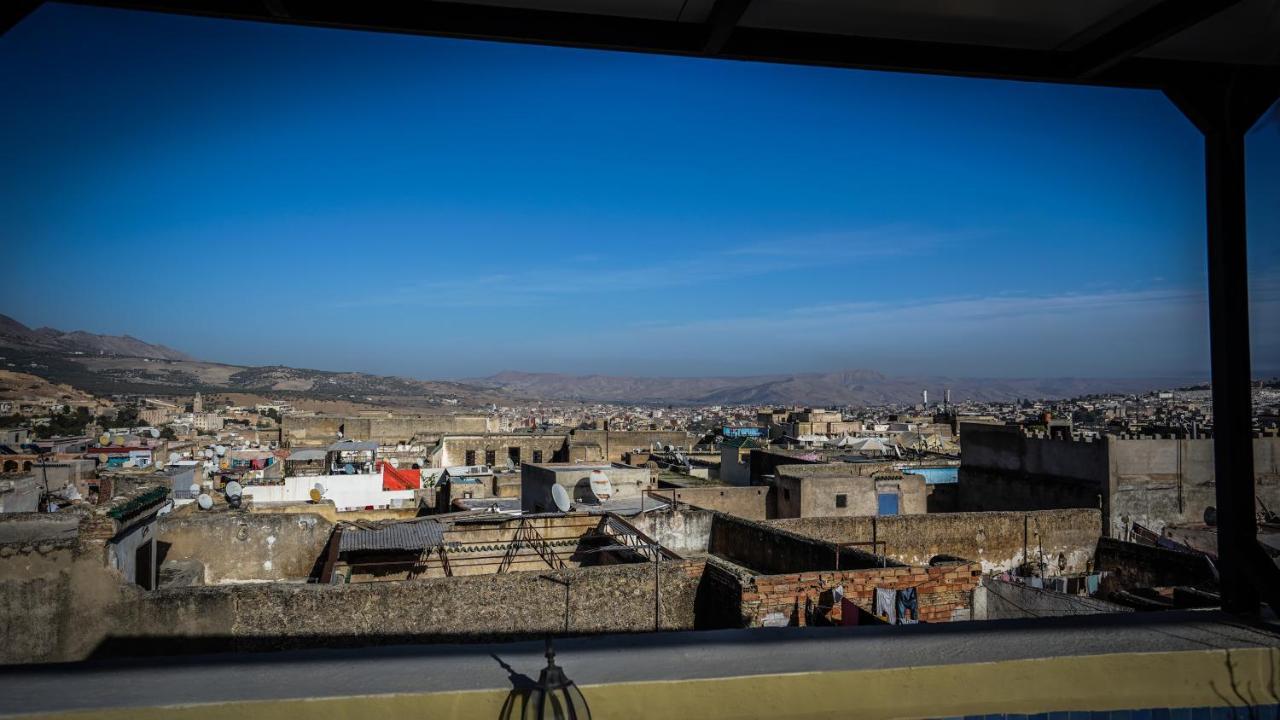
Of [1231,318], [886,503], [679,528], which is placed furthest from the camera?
[886,503]

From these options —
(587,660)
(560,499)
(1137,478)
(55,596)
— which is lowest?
(55,596)

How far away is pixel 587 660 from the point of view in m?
2.06

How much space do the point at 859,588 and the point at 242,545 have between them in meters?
10.4

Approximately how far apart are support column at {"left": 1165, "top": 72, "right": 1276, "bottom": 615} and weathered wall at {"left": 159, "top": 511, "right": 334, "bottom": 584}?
14.5 meters

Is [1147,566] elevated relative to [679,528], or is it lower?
lower

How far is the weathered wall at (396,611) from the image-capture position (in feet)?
32.0

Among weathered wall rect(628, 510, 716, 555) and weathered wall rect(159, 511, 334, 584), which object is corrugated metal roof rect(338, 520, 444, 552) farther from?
weathered wall rect(628, 510, 716, 555)

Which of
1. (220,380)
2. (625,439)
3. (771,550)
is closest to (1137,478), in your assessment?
(771,550)

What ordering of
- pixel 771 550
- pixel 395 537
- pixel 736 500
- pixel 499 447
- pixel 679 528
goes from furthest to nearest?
pixel 499 447, pixel 736 500, pixel 679 528, pixel 771 550, pixel 395 537

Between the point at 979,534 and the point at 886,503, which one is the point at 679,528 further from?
the point at 886,503

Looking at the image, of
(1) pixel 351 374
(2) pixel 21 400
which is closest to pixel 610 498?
(2) pixel 21 400

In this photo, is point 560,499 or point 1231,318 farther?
point 560,499

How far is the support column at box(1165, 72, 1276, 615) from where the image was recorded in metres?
2.57

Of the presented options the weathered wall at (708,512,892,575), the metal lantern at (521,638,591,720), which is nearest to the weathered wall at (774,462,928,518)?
the weathered wall at (708,512,892,575)
